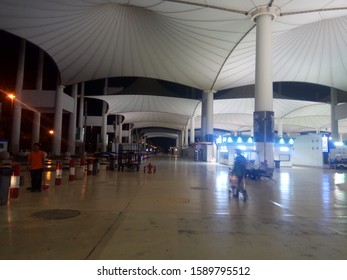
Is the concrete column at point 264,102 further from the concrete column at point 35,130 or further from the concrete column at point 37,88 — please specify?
the concrete column at point 35,130

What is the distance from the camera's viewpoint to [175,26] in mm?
27688

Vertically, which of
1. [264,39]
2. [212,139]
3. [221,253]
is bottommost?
[221,253]

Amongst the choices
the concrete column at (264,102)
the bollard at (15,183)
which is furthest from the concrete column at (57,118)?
the bollard at (15,183)

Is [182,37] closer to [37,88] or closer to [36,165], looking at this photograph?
[37,88]

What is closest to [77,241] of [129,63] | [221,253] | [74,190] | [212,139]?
[221,253]

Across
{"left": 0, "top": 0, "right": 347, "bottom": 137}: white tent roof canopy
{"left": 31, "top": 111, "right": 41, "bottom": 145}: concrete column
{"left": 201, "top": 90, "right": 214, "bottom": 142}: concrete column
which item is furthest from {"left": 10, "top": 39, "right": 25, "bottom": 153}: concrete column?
{"left": 201, "top": 90, "right": 214, "bottom": 142}: concrete column

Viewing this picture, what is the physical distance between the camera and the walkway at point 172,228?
435cm

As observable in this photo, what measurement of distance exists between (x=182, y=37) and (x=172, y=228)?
26679mm

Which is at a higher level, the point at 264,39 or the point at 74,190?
the point at 264,39

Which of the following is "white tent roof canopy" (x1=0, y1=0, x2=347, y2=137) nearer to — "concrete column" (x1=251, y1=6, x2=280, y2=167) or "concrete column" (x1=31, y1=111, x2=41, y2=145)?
"concrete column" (x1=251, y1=6, x2=280, y2=167)

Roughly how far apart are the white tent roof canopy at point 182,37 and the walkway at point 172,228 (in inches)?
692

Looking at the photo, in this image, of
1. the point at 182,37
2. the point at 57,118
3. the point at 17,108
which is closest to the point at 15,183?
the point at 182,37

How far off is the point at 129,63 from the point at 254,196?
2902 centimetres

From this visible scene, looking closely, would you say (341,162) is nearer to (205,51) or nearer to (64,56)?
(205,51)
